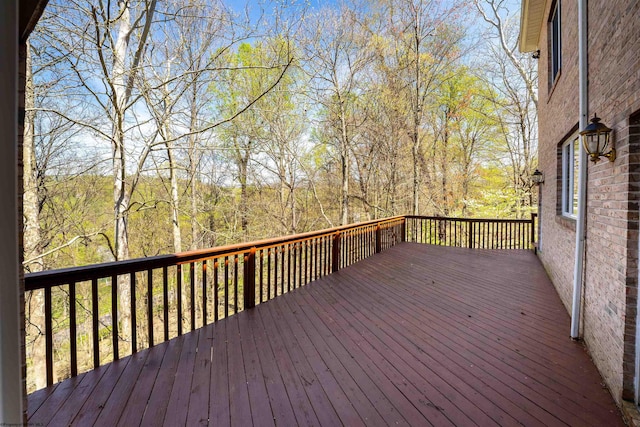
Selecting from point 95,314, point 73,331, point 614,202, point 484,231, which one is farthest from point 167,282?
point 484,231

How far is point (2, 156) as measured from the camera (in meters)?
0.68

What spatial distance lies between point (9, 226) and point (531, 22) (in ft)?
26.3

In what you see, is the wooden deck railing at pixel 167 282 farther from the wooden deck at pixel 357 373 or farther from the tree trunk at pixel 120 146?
the tree trunk at pixel 120 146

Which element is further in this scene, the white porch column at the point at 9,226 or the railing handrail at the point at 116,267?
the railing handrail at the point at 116,267

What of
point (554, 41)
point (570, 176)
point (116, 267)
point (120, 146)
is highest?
point (554, 41)

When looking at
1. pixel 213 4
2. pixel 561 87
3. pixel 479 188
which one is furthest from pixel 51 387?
pixel 479 188

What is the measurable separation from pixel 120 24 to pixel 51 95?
1666 mm

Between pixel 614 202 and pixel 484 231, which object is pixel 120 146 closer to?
pixel 614 202

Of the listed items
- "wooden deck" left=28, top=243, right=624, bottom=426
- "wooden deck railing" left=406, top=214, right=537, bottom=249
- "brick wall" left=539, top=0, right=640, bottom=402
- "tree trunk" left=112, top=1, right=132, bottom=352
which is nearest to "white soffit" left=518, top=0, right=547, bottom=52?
"brick wall" left=539, top=0, right=640, bottom=402

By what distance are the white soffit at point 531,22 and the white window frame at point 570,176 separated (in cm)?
299

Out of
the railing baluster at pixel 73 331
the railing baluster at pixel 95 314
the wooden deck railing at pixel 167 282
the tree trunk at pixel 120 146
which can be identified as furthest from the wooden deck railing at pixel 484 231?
the railing baluster at pixel 73 331

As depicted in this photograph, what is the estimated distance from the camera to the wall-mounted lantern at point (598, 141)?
207cm

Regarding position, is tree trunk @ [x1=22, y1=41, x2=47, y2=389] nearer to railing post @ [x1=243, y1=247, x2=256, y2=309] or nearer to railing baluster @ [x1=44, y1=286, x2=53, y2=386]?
railing baluster @ [x1=44, y1=286, x2=53, y2=386]

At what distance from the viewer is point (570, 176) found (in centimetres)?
391
